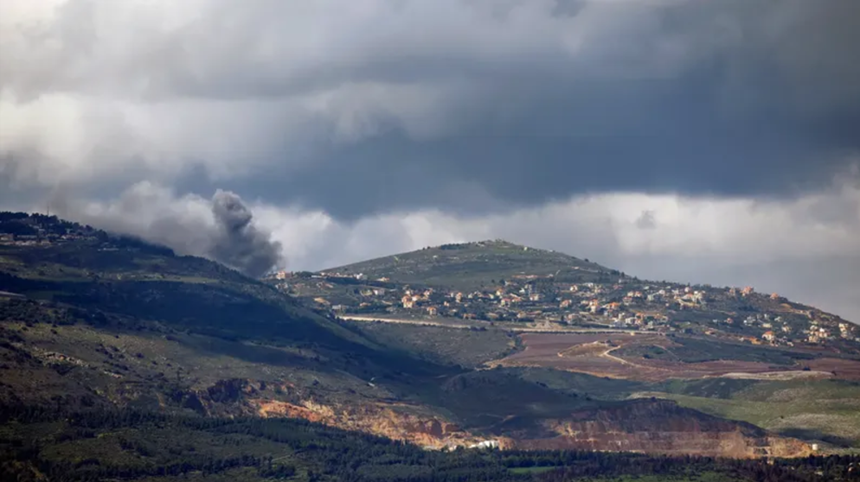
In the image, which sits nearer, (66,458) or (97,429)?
(66,458)

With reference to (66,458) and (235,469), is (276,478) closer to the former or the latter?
(235,469)

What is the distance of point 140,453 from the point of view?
7657 inches

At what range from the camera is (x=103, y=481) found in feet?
591

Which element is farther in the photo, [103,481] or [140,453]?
[140,453]

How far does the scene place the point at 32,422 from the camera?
194125mm

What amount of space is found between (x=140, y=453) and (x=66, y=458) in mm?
12264

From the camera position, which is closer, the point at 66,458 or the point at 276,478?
the point at 66,458

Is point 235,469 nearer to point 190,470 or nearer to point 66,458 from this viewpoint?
point 190,470

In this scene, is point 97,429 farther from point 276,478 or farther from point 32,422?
point 276,478

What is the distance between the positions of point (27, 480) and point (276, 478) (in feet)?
119

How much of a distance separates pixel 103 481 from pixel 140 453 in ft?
47.7

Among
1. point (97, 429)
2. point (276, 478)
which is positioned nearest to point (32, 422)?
point (97, 429)

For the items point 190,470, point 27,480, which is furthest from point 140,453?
point 27,480

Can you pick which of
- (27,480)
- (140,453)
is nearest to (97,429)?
(140,453)
